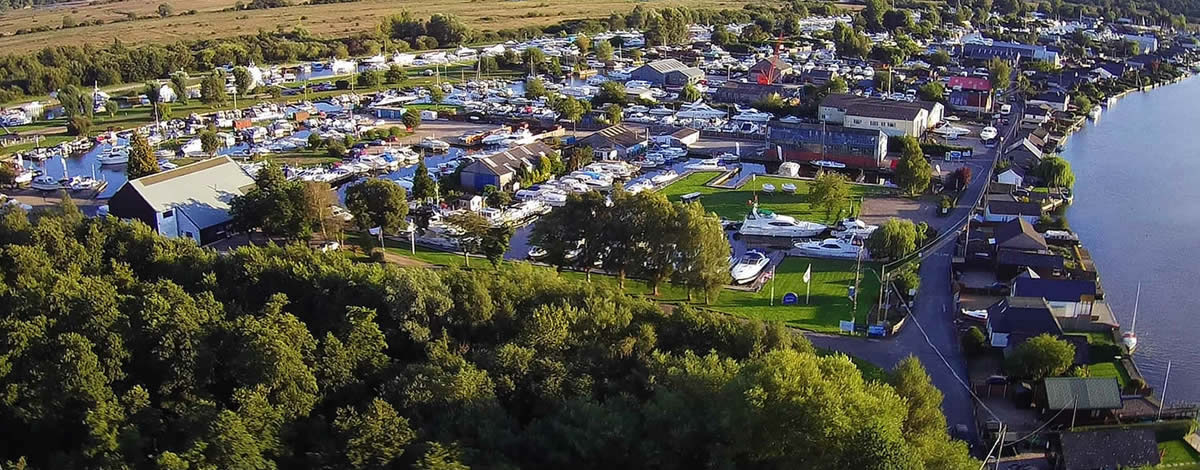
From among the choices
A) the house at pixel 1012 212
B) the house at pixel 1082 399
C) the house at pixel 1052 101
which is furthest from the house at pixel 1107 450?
the house at pixel 1052 101

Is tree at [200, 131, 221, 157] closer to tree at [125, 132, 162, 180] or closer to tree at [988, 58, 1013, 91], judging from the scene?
tree at [125, 132, 162, 180]

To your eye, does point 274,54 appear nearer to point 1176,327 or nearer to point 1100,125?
point 1100,125

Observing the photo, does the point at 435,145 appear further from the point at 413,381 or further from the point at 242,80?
the point at 413,381

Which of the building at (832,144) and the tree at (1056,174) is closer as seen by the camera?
A: the tree at (1056,174)

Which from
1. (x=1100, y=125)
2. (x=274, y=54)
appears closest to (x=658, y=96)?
(x=1100, y=125)

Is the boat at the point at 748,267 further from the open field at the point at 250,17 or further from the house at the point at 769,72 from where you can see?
the open field at the point at 250,17
